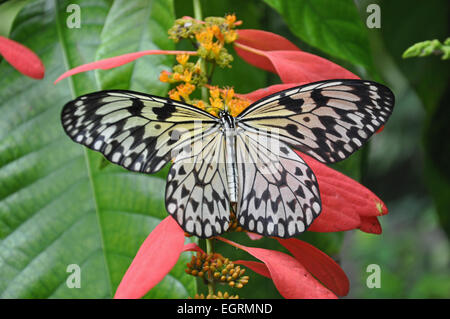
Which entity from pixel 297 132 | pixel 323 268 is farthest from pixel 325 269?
pixel 297 132

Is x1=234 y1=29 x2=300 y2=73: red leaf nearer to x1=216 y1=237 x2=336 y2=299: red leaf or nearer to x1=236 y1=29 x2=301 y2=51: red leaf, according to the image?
x1=236 y1=29 x2=301 y2=51: red leaf

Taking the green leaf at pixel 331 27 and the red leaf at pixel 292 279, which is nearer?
the red leaf at pixel 292 279

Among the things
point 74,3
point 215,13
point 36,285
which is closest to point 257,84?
point 215,13

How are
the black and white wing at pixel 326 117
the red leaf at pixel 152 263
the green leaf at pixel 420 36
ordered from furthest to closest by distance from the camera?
1. the green leaf at pixel 420 36
2. the black and white wing at pixel 326 117
3. the red leaf at pixel 152 263

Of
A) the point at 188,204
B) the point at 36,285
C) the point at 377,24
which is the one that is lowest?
the point at 36,285

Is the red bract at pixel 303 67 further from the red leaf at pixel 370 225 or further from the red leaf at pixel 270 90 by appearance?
the red leaf at pixel 370 225

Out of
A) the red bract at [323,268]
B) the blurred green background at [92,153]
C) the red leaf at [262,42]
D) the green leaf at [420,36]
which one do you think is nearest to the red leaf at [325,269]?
the red bract at [323,268]
